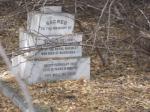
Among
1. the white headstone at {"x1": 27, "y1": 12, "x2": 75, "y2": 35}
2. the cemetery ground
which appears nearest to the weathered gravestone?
the white headstone at {"x1": 27, "y1": 12, "x2": 75, "y2": 35}

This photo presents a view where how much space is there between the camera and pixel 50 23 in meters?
5.59

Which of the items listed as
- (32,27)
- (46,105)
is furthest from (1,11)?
(46,105)

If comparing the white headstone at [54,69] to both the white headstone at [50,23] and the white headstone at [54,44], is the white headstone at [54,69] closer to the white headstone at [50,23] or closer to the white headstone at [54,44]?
the white headstone at [54,44]

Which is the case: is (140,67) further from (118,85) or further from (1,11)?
(1,11)

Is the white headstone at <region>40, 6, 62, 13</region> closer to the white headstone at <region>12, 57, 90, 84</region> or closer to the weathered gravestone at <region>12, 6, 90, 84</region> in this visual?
the weathered gravestone at <region>12, 6, 90, 84</region>

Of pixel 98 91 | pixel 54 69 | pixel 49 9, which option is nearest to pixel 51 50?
pixel 54 69

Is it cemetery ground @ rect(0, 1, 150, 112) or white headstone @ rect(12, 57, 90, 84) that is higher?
white headstone @ rect(12, 57, 90, 84)

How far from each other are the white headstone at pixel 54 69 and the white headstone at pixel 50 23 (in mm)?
361

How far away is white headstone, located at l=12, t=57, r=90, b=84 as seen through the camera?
5562 millimetres

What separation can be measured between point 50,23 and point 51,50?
329mm

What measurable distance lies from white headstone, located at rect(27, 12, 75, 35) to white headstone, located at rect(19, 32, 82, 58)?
0.09 m

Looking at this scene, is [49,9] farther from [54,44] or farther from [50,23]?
[54,44]

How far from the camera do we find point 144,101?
5078 millimetres

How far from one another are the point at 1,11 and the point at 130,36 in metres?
2.79
